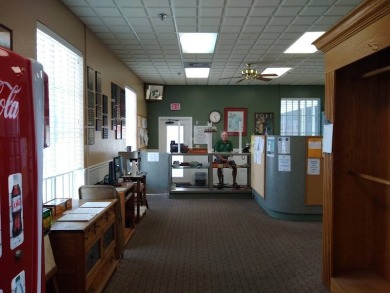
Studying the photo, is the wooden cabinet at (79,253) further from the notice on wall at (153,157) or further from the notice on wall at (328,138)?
the notice on wall at (153,157)

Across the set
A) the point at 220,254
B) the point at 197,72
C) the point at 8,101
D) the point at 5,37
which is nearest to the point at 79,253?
the point at 8,101

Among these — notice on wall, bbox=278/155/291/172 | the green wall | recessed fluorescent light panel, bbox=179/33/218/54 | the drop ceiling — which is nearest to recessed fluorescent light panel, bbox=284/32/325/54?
the drop ceiling

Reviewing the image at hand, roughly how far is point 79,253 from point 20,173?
1479 millimetres

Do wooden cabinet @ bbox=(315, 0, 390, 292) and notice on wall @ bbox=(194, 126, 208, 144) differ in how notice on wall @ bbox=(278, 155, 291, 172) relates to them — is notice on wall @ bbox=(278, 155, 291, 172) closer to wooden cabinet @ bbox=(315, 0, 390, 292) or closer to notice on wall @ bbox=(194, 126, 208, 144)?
wooden cabinet @ bbox=(315, 0, 390, 292)

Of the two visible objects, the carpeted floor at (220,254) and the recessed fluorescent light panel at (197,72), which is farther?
the recessed fluorescent light panel at (197,72)

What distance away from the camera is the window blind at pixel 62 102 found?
3578mm

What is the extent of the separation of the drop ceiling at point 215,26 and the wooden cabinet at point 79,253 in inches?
103

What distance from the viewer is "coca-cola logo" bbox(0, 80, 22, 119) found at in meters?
0.99

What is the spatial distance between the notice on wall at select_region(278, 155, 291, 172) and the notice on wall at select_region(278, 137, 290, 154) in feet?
0.27

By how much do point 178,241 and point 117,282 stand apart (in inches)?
50.5

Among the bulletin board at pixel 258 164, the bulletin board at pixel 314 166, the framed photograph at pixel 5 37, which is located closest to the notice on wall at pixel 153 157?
the bulletin board at pixel 258 164

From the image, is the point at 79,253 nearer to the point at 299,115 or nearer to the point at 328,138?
the point at 328,138

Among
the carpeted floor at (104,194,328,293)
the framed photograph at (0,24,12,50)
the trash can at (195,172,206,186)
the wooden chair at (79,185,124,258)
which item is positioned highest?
the framed photograph at (0,24,12,50)

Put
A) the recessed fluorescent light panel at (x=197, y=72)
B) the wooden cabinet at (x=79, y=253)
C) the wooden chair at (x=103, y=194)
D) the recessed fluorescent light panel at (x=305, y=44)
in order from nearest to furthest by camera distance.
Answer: the wooden cabinet at (x=79, y=253), the wooden chair at (x=103, y=194), the recessed fluorescent light panel at (x=305, y=44), the recessed fluorescent light panel at (x=197, y=72)
